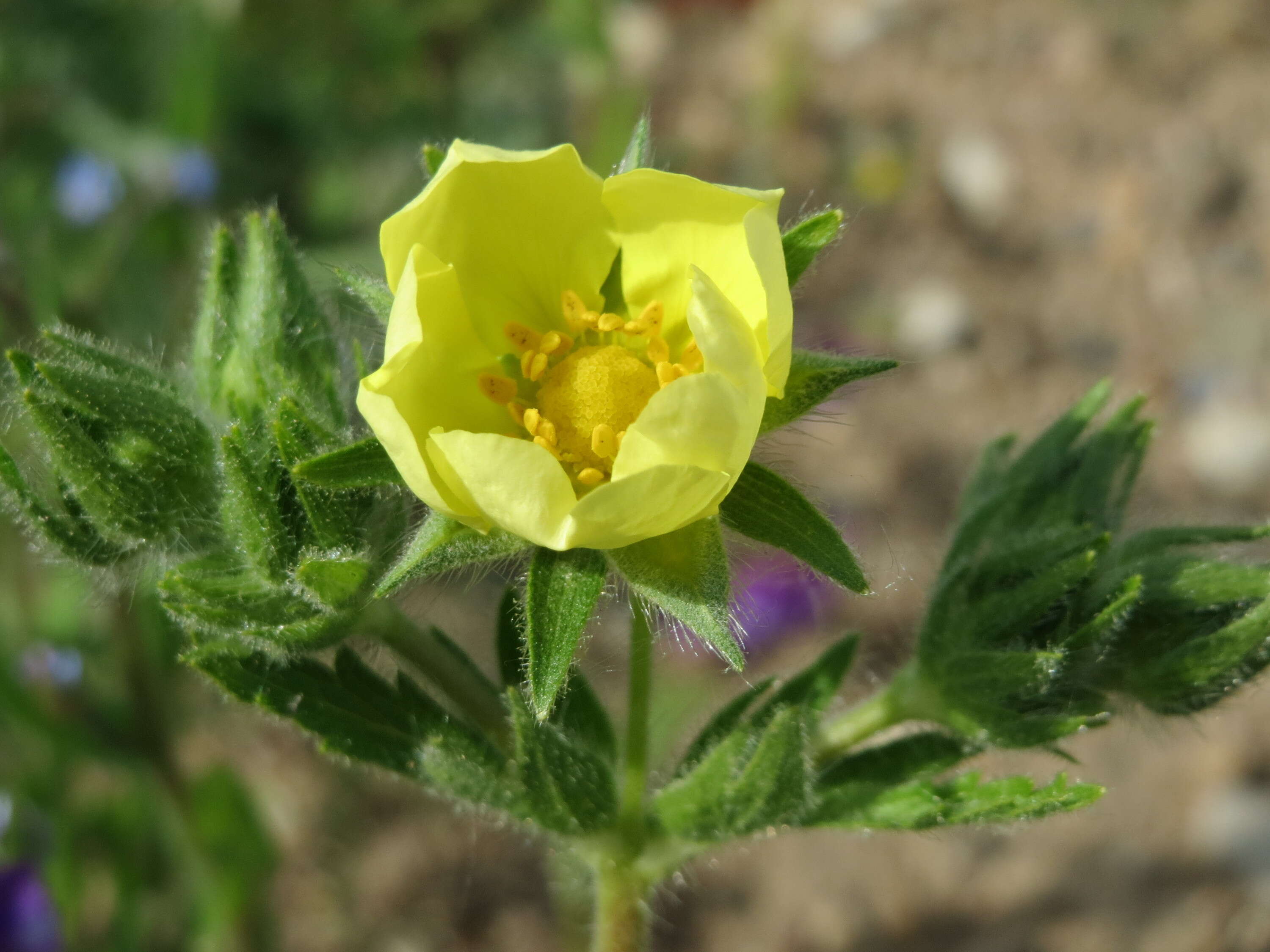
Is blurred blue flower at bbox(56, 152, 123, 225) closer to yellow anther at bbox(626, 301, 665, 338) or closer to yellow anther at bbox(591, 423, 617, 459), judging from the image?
yellow anther at bbox(626, 301, 665, 338)

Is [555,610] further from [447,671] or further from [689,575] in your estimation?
[447,671]

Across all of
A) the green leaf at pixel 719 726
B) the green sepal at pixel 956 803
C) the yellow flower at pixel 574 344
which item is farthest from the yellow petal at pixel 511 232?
the green sepal at pixel 956 803

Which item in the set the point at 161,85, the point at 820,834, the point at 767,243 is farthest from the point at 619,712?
the point at 161,85

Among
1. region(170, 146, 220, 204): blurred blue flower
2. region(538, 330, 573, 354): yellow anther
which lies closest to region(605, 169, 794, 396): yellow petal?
region(538, 330, 573, 354): yellow anther

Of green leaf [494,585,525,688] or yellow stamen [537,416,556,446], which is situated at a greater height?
yellow stamen [537,416,556,446]

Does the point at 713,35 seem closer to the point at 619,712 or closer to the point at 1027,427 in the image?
the point at 1027,427

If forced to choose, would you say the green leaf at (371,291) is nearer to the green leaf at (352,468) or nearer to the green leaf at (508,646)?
the green leaf at (352,468)
